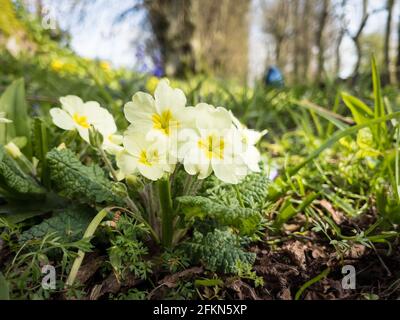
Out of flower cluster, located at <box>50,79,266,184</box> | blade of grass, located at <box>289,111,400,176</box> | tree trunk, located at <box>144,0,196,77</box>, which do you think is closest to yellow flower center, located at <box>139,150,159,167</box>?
flower cluster, located at <box>50,79,266,184</box>

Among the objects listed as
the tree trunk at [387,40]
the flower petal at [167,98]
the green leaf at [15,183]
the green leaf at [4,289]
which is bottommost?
the green leaf at [4,289]

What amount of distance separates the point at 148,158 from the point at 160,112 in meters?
0.12

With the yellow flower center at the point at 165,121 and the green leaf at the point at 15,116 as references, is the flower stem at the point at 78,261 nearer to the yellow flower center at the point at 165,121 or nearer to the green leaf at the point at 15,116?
the yellow flower center at the point at 165,121

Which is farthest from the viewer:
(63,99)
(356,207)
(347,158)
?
(347,158)

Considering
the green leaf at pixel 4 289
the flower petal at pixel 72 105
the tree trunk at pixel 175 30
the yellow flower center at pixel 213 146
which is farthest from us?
the tree trunk at pixel 175 30

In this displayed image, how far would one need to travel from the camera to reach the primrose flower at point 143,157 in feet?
3.03

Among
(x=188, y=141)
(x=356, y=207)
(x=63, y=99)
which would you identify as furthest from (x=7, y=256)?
(x=356, y=207)

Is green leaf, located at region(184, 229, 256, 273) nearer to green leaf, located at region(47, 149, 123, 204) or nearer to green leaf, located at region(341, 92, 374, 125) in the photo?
green leaf, located at region(47, 149, 123, 204)

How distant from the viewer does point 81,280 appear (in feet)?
3.27

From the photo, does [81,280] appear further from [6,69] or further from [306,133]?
[6,69]

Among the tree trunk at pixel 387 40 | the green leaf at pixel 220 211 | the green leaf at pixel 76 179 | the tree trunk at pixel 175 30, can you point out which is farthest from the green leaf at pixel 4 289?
the tree trunk at pixel 175 30

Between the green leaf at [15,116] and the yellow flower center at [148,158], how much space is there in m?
0.64

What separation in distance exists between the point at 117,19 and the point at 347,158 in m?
6.24
